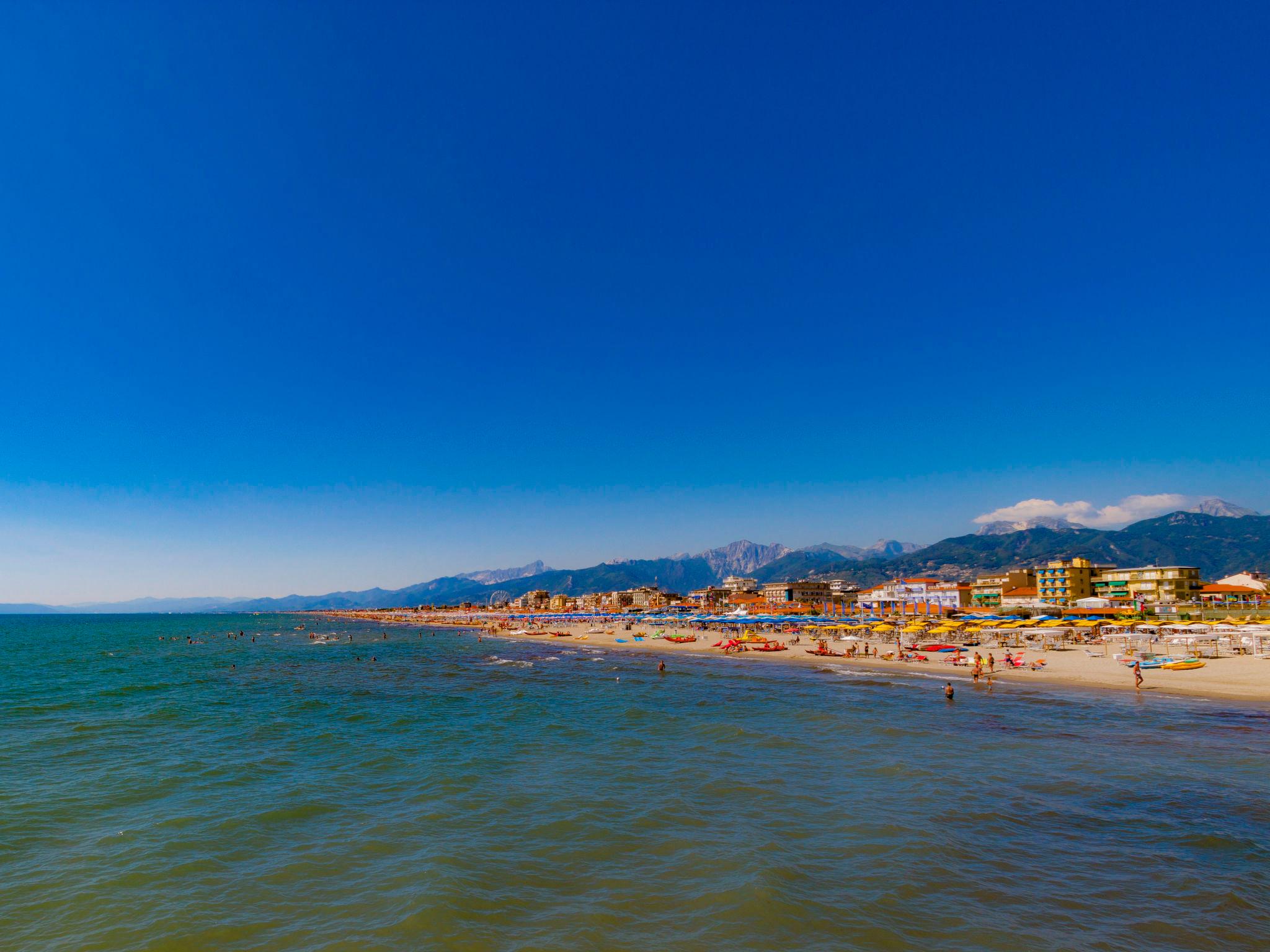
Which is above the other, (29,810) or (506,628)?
(29,810)

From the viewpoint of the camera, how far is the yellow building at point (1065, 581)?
320 ft

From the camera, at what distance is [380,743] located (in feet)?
73.5

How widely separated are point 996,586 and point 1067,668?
95158mm

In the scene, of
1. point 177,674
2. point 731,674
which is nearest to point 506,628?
point 177,674

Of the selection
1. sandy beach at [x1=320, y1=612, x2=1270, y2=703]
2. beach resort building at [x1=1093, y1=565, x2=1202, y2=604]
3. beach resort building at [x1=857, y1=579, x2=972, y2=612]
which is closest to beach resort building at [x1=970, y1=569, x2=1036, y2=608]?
beach resort building at [x1=857, y1=579, x2=972, y2=612]

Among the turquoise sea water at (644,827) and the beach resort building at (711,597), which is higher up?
the turquoise sea water at (644,827)

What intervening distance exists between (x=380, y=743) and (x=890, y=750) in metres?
18.4

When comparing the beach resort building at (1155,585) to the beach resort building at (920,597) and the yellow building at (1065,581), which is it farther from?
the beach resort building at (920,597)

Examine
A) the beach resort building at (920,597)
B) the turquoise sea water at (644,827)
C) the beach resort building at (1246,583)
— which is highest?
the beach resort building at (1246,583)

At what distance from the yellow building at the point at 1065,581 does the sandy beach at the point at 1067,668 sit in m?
54.4

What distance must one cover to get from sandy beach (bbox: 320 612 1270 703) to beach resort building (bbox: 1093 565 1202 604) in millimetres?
46072

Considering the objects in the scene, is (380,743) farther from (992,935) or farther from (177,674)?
(177,674)

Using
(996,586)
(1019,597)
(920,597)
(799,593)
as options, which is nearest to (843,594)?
(799,593)

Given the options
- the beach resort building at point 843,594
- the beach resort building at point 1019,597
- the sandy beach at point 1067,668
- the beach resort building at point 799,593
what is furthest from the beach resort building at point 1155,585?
the beach resort building at point 799,593
